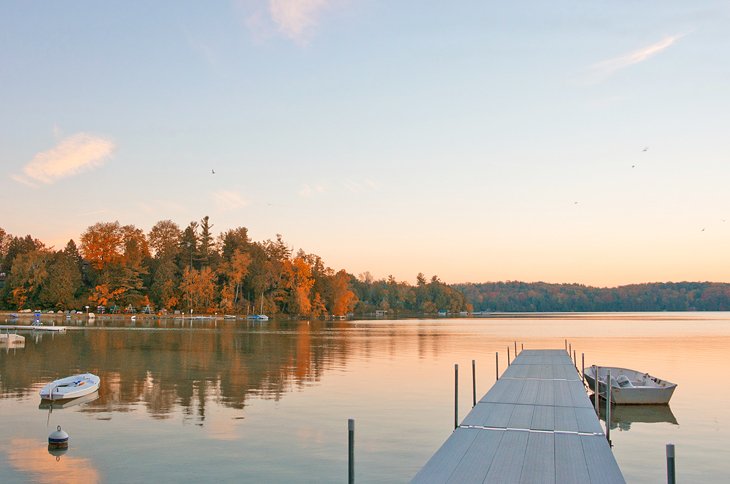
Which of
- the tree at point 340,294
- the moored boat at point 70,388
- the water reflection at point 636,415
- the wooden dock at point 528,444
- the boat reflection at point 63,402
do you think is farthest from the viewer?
the tree at point 340,294

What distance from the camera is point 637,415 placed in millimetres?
24828

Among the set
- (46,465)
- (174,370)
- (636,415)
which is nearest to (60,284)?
(174,370)

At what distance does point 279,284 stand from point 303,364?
109m

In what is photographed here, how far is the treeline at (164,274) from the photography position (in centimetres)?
12069

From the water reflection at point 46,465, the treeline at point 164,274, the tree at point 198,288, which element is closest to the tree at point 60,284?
the treeline at point 164,274

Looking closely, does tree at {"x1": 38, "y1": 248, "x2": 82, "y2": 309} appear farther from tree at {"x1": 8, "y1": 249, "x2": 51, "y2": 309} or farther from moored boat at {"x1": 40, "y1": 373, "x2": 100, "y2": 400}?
moored boat at {"x1": 40, "y1": 373, "x2": 100, "y2": 400}

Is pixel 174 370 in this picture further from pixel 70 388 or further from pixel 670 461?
pixel 670 461

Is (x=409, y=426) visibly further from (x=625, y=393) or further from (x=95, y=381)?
(x=95, y=381)

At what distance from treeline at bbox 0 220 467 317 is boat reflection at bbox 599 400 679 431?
11373 cm

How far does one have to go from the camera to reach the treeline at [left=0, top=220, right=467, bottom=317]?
121m

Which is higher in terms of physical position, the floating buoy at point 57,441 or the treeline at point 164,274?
Answer: the treeline at point 164,274

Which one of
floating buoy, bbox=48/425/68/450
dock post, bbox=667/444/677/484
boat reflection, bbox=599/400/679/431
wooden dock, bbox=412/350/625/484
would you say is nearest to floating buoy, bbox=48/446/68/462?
floating buoy, bbox=48/425/68/450

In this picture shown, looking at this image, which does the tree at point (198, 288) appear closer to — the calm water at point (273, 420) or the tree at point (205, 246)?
the tree at point (205, 246)

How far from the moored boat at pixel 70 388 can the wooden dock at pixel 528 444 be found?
51.7 ft
